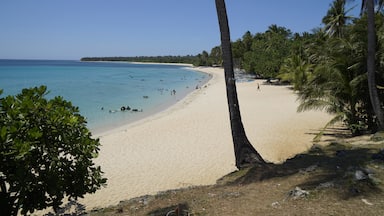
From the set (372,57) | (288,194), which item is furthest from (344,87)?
(288,194)

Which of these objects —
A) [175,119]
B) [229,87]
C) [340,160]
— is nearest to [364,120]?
[340,160]

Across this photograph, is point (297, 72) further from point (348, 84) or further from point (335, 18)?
point (348, 84)

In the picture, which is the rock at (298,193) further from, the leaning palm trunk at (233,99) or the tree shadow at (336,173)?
the leaning palm trunk at (233,99)

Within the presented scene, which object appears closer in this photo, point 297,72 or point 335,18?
point 297,72

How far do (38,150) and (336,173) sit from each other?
14.6 feet

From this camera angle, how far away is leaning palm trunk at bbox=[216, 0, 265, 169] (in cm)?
644

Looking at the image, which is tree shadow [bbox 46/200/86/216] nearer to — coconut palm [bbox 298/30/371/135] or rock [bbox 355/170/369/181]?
rock [bbox 355/170/369/181]

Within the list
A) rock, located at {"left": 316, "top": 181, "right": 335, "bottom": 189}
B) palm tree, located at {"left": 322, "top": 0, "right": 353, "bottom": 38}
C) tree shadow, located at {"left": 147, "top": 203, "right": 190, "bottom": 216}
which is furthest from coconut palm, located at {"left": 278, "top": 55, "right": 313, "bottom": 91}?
tree shadow, located at {"left": 147, "top": 203, "right": 190, "bottom": 216}

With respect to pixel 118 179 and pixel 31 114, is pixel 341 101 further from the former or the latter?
pixel 31 114

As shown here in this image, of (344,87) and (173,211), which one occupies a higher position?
(344,87)

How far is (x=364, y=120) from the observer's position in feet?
34.8

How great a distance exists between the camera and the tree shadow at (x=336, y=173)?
Result: 4066 mm

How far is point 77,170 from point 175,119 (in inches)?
569

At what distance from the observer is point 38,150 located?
3.11m
